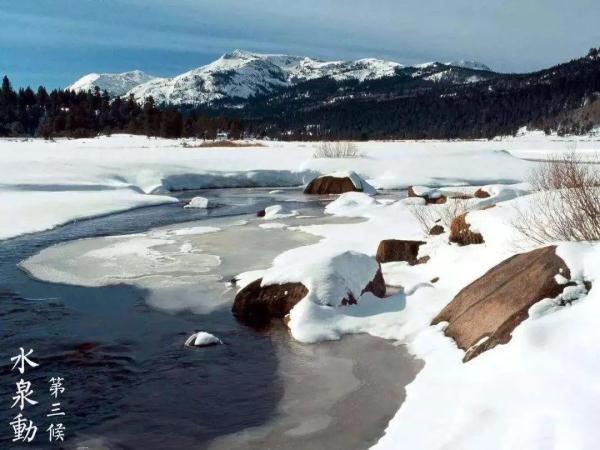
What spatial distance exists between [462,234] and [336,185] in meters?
19.9

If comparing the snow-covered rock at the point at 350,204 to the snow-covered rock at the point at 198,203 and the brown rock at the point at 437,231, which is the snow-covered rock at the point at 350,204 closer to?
the snow-covered rock at the point at 198,203

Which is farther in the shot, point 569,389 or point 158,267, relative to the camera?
point 158,267

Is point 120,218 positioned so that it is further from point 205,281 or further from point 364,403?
point 364,403

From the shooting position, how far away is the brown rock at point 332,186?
32031mm

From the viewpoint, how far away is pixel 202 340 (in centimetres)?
839

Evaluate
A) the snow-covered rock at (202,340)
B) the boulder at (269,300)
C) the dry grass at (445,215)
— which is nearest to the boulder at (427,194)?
the dry grass at (445,215)

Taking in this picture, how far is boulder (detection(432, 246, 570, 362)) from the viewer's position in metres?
6.66

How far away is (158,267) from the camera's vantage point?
1318 cm

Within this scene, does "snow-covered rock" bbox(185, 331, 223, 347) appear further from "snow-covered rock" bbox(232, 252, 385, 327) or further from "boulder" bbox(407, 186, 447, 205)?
"boulder" bbox(407, 186, 447, 205)

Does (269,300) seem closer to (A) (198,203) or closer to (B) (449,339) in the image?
(B) (449,339)

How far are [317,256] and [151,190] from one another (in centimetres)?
2247

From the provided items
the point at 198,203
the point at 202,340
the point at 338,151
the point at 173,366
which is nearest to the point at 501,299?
the point at 202,340

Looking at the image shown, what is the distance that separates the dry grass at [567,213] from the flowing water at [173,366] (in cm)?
326

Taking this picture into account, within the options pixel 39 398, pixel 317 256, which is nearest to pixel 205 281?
pixel 317 256
